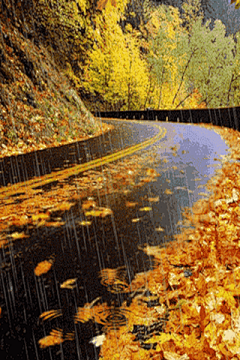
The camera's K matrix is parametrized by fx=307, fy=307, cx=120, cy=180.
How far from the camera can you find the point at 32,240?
3709mm

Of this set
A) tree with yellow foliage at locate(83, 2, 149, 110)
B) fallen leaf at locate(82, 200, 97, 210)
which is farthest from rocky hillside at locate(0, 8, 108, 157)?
tree with yellow foliage at locate(83, 2, 149, 110)

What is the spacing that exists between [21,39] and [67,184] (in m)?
10.6

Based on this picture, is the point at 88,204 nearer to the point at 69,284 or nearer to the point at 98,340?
the point at 69,284

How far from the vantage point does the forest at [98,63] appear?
A: 12.1 meters

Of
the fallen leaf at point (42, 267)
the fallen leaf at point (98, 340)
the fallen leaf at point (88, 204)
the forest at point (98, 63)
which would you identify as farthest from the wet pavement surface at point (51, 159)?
the fallen leaf at point (98, 340)

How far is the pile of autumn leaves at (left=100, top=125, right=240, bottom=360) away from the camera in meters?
2.12

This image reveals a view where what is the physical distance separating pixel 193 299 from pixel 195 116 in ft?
70.3

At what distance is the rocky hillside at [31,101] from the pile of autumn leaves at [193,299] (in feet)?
23.6

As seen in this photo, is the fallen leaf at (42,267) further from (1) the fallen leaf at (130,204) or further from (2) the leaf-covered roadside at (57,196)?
(1) the fallen leaf at (130,204)

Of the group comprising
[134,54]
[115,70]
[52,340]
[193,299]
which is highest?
[134,54]

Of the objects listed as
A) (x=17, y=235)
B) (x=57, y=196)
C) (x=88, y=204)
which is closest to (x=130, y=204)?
(x=88, y=204)

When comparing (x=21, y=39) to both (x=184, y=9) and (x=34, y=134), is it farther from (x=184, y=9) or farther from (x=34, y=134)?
(x=184, y=9)

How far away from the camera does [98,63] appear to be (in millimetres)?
33500

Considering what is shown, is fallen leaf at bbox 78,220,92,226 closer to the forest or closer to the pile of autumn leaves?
the pile of autumn leaves
